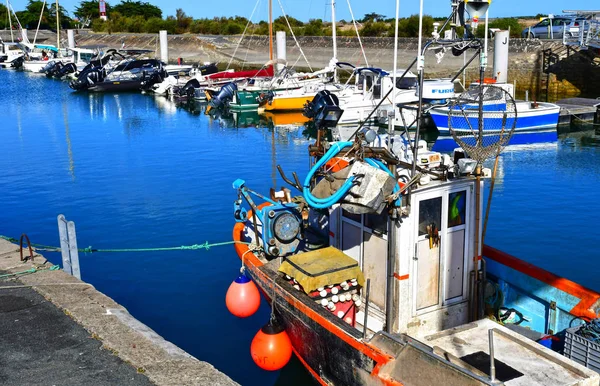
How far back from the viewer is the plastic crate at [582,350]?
18.8 ft

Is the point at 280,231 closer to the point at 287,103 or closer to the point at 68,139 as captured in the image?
the point at 68,139

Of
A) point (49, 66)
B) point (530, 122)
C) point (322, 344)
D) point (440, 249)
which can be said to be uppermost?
point (49, 66)

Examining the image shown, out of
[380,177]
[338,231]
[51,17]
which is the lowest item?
[338,231]

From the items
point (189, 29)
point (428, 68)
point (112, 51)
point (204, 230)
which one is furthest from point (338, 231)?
point (189, 29)

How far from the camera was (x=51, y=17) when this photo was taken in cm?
9231

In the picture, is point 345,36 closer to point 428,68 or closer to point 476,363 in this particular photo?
point 428,68

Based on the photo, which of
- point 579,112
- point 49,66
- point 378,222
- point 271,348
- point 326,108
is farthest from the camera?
point 49,66

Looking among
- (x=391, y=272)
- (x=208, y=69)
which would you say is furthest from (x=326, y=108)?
(x=208, y=69)

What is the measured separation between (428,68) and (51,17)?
2692 inches

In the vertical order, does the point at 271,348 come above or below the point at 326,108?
below

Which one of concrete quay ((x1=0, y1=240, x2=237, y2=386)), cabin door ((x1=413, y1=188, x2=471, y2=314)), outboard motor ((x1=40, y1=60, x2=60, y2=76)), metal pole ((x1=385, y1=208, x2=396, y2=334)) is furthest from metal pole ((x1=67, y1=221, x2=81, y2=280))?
outboard motor ((x1=40, y1=60, x2=60, y2=76))

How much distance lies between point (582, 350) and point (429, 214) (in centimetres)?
194

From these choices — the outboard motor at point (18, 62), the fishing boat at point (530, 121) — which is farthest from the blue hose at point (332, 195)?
the outboard motor at point (18, 62)

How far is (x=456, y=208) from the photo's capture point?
23.0 ft
